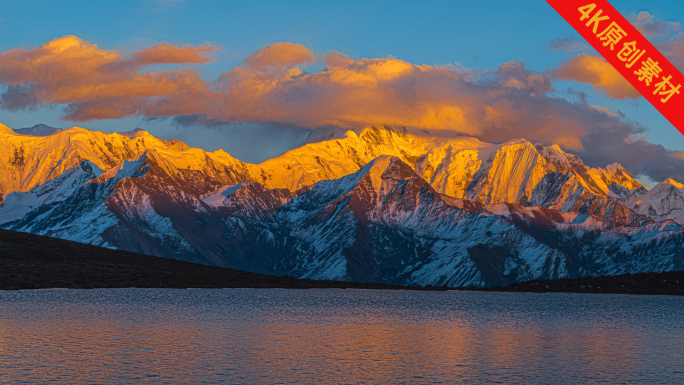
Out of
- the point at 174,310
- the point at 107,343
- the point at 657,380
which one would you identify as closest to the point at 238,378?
the point at 107,343

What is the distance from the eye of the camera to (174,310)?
443 feet

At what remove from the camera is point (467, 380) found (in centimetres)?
6469

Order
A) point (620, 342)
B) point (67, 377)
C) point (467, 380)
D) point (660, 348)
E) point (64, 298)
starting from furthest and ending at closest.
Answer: point (64, 298) < point (620, 342) < point (660, 348) < point (467, 380) < point (67, 377)

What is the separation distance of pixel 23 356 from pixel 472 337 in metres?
54.7

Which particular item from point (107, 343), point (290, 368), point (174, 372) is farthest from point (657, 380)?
point (107, 343)

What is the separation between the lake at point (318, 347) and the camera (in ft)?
214

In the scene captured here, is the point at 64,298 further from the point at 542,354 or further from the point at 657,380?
the point at 657,380

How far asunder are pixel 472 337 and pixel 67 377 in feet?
180

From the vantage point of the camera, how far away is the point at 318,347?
8456 cm

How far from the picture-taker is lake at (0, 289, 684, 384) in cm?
6538

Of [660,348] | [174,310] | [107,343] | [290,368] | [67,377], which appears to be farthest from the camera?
[174,310]

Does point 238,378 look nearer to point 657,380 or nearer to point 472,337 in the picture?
point 657,380

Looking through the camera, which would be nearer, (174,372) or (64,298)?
(174,372)

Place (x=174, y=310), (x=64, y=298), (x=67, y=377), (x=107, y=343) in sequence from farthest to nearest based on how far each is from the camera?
(x=64, y=298), (x=174, y=310), (x=107, y=343), (x=67, y=377)
